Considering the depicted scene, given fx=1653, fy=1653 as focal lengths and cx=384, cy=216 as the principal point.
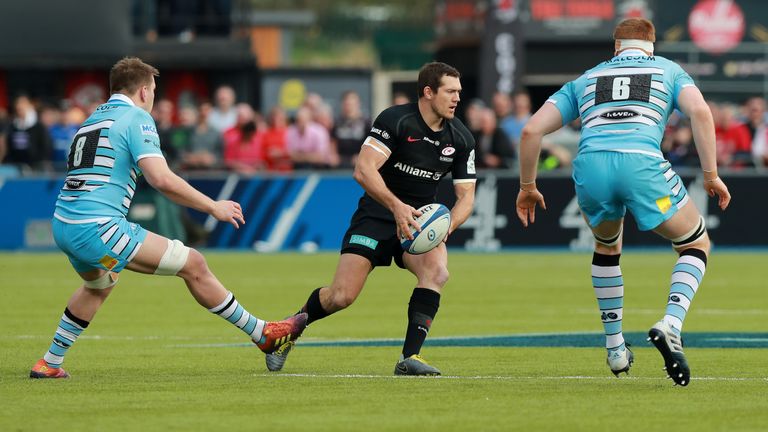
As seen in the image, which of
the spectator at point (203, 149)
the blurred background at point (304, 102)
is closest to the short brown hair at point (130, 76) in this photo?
the blurred background at point (304, 102)

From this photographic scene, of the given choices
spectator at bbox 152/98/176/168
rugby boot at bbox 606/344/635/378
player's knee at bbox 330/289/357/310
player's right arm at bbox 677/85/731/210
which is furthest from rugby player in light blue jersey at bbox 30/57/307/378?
spectator at bbox 152/98/176/168

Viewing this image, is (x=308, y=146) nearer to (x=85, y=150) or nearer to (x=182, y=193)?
(x=85, y=150)

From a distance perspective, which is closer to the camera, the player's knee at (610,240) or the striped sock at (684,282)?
the striped sock at (684,282)

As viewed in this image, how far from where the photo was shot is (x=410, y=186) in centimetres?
1045

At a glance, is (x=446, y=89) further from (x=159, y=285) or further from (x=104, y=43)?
(x=104, y=43)

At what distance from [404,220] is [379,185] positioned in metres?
0.28

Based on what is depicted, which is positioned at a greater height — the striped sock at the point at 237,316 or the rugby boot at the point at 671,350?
the rugby boot at the point at 671,350

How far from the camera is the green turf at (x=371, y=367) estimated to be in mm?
7922

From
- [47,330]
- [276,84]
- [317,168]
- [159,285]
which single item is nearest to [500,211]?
[317,168]

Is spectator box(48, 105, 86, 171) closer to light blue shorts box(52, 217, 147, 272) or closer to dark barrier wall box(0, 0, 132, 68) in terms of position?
dark barrier wall box(0, 0, 132, 68)

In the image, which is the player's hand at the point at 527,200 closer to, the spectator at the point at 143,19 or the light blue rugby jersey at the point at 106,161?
the light blue rugby jersey at the point at 106,161

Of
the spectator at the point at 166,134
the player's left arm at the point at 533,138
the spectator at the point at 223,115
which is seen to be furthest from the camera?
the spectator at the point at 223,115

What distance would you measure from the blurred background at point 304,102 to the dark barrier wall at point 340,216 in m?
0.02

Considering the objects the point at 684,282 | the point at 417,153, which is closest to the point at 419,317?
the point at 417,153
